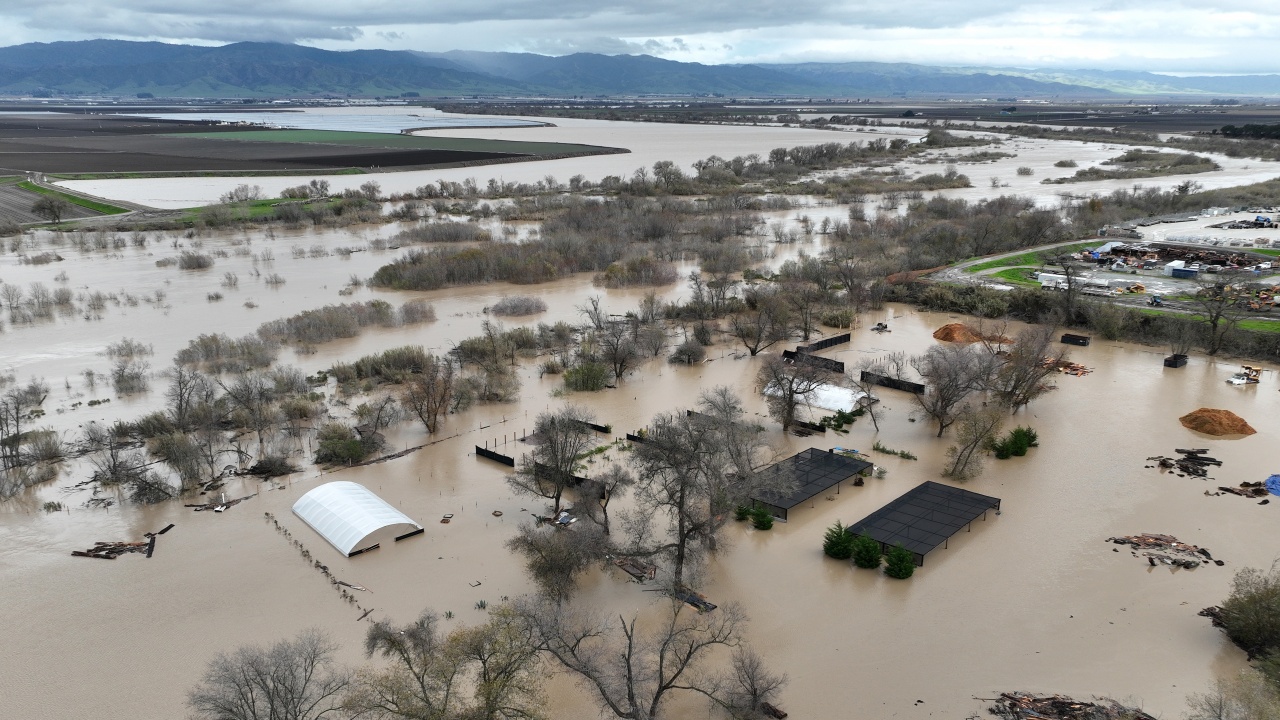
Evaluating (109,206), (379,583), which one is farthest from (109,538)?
(109,206)

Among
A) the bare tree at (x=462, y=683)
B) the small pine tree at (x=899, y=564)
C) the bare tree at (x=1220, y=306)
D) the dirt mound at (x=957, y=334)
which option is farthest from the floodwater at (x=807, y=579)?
the dirt mound at (x=957, y=334)

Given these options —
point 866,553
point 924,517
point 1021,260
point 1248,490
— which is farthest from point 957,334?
point 866,553

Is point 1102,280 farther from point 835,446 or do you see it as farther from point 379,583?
point 379,583

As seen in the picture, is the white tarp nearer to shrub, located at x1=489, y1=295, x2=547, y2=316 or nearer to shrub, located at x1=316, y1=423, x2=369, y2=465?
shrub, located at x1=316, y1=423, x2=369, y2=465

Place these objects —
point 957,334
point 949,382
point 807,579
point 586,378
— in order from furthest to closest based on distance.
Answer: point 957,334 < point 586,378 < point 949,382 < point 807,579

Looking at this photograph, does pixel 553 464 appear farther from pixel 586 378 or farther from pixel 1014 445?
pixel 1014 445

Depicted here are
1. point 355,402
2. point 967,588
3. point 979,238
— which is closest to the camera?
point 967,588

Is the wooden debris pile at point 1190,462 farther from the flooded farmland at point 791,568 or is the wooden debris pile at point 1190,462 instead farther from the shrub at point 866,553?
the shrub at point 866,553
